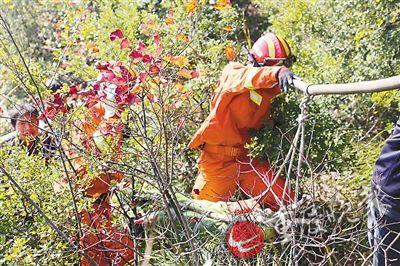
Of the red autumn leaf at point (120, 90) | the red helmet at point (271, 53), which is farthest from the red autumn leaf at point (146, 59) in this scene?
the red helmet at point (271, 53)

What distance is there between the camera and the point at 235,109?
14.8 feet

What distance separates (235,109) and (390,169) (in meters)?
1.87

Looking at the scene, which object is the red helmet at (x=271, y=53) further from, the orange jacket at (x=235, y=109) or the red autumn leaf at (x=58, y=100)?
the red autumn leaf at (x=58, y=100)

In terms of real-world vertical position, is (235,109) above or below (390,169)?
below

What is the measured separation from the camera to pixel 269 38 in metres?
4.62

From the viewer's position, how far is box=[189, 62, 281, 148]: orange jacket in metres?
4.32

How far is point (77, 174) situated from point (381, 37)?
117 inches

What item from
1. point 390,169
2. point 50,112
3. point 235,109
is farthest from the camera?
point 235,109

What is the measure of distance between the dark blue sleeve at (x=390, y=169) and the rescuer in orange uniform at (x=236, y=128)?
138 centimetres

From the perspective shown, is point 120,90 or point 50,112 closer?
point 120,90

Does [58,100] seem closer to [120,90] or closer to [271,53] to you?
[120,90]

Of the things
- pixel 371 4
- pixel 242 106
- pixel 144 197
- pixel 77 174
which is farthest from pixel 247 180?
pixel 371 4

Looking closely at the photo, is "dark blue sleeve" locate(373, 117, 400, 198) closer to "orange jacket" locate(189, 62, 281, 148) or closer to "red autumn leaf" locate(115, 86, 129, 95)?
"red autumn leaf" locate(115, 86, 129, 95)

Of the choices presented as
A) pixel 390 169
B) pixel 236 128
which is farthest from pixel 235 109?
pixel 390 169
